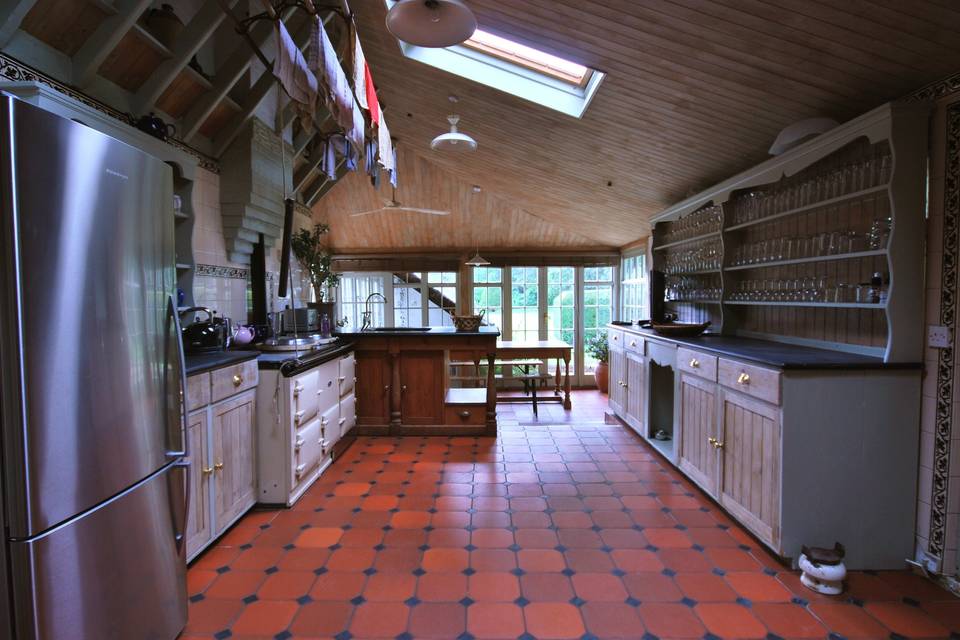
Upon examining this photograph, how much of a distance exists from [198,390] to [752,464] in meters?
2.89

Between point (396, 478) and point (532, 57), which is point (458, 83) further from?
point (396, 478)

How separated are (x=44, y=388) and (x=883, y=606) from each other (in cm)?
319

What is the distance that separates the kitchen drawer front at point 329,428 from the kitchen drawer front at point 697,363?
107 inches

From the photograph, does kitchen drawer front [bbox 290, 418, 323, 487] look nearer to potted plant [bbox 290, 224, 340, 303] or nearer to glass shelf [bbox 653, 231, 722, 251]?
potted plant [bbox 290, 224, 340, 303]

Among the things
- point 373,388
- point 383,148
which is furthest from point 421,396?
point 383,148

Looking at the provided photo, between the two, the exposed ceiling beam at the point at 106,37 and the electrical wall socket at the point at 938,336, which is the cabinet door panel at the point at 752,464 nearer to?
the electrical wall socket at the point at 938,336

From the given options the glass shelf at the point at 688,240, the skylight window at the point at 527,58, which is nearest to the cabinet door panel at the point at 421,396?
the glass shelf at the point at 688,240

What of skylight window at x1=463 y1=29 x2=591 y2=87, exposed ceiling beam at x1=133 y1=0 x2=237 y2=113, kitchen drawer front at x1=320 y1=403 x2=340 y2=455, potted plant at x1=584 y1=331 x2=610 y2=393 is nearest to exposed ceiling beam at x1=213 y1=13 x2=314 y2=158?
exposed ceiling beam at x1=133 y1=0 x2=237 y2=113

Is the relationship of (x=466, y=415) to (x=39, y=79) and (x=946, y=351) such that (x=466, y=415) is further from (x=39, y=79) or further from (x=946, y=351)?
(x=39, y=79)

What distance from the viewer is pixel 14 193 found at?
4.02 feet

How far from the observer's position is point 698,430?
3201 millimetres

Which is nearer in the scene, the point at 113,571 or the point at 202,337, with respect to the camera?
the point at 113,571

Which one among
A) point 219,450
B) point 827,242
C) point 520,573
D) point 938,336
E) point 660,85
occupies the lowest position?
point 520,573

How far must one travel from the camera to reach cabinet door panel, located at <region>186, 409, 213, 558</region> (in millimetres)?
2289
